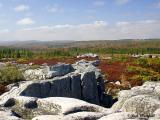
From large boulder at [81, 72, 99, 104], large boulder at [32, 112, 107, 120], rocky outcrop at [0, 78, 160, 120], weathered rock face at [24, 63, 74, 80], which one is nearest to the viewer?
large boulder at [32, 112, 107, 120]

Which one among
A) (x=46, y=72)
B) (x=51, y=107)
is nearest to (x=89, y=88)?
(x=46, y=72)

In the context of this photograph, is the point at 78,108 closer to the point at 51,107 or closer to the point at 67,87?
the point at 51,107

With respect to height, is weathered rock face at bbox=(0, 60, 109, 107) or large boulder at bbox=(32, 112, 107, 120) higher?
large boulder at bbox=(32, 112, 107, 120)

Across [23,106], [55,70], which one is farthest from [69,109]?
[55,70]

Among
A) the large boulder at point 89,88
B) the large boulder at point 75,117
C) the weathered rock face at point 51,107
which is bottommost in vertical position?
the large boulder at point 89,88

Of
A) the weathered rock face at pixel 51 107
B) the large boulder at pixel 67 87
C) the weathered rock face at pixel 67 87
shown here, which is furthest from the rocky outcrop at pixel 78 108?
the large boulder at pixel 67 87

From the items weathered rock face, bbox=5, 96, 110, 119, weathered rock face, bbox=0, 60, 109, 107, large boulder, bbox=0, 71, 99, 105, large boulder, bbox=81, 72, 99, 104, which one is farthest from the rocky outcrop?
large boulder, bbox=81, 72, 99, 104

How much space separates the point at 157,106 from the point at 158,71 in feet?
183

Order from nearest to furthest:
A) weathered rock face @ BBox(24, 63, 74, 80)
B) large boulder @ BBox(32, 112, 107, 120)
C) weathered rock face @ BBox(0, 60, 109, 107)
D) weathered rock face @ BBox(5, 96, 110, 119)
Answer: large boulder @ BBox(32, 112, 107, 120)
weathered rock face @ BBox(5, 96, 110, 119)
weathered rock face @ BBox(0, 60, 109, 107)
weathered rock face @ BBox(24, 63, 74, 80)

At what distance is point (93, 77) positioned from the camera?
40062 millimetres

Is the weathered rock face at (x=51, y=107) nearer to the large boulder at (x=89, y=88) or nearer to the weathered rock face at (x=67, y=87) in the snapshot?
the weathered rock face at (x=67, y=87)

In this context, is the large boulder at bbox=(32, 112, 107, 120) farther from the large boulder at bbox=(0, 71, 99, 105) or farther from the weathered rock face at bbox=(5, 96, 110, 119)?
the large boulder at bbox=(0, 71, 99, 105)

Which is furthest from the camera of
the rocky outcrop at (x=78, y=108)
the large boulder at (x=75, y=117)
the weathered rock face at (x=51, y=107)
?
the weathered rock face at (x=51, y=107)

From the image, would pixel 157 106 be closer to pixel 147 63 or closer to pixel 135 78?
pixel 135 78
